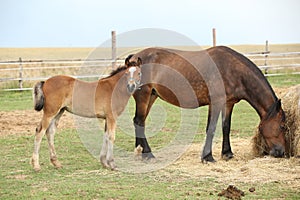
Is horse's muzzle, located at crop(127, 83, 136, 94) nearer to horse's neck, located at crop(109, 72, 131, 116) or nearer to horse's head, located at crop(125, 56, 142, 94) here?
horse's head, located at crop(125, 56, 142, 94)

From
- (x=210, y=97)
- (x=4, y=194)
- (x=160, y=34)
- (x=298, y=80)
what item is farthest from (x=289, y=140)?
(x=298, y=80)

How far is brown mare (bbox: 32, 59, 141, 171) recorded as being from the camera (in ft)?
23.7

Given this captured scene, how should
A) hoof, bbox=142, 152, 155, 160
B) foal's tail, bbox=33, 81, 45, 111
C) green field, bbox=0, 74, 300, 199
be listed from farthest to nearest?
hoof, bbox=142, 152, 155, 160
foal's tail, bbox=33, 81, 45, 111
green field, bbox=0, 74, 300, 199

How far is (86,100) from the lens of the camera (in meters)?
7.38

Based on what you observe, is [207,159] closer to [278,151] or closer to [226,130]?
[226,130]

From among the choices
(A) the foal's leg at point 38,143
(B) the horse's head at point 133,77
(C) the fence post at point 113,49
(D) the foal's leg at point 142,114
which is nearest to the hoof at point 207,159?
(D) the foal's leg at point 142,114

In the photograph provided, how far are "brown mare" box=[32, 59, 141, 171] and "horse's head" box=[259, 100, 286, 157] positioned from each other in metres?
2.21

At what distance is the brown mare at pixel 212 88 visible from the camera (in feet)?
25.0

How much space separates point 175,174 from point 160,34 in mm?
3138

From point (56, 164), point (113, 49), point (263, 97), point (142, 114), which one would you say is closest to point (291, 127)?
point (263, 97)

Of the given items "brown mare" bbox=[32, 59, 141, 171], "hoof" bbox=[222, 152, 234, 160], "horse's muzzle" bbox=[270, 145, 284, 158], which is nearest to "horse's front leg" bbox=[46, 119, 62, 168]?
"brown mare" bbox=[32, 59, 141, 171]

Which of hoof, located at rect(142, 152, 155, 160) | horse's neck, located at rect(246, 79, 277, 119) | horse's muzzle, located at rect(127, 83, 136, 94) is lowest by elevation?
hoof, located at rect(142, 152, 155, 160)

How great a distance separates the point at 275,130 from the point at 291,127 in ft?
1.44

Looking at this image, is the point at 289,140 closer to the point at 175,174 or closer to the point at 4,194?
the point at 175,174
